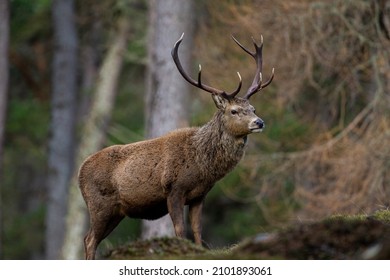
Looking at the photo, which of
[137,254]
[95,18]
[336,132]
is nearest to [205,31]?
[336,132]

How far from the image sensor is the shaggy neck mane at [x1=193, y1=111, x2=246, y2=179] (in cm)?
1138

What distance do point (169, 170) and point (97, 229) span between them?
1096 millimetres

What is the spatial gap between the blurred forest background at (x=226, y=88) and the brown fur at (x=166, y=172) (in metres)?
2.30

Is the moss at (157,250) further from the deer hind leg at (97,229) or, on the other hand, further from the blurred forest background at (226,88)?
the blurred forest background at (226,88)

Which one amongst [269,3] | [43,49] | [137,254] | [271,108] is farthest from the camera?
[43,49]

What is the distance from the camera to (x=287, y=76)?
22.0 m

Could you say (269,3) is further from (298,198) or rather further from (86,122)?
(86,122)

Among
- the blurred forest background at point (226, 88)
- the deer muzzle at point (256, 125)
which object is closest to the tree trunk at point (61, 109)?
the blurred forest background at point (226, 88)

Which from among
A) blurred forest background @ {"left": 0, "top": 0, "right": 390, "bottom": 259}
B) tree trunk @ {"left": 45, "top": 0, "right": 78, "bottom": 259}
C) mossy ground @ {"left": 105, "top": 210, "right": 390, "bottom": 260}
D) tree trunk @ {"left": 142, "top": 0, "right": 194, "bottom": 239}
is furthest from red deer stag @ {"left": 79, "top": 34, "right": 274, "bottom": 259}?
tree trunk @ {"left": 45, "top": 0, "right": 78, "bottom": 259}

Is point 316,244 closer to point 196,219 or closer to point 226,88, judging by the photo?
point 196,219

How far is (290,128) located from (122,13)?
584 cm

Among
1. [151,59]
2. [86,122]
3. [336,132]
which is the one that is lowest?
[86,122]

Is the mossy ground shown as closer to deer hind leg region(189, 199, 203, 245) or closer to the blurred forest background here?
deer hind leg region(189, 199, 203, 245)

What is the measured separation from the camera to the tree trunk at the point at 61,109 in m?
29.9
